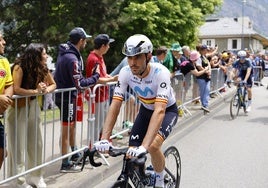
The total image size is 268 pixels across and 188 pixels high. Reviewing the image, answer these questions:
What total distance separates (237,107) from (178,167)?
7603mm

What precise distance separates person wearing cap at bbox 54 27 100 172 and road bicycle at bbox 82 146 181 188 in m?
1.72

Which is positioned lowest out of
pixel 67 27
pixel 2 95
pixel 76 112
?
pixel 76 112

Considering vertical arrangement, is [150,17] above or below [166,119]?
above

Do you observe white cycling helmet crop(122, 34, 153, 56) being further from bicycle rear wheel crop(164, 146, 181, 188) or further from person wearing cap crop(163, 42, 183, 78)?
person wearing cap crop(163, 42, 183, 78)

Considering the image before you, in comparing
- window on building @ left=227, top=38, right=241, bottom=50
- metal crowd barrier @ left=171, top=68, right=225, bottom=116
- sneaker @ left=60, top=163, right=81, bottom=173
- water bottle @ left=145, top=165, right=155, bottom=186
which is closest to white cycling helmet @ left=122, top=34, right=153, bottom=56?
water bottle @ left=145, top=165, right=155, bottom=186

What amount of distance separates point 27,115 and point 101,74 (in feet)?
7.09

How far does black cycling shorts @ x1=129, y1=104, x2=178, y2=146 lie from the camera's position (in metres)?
4.48

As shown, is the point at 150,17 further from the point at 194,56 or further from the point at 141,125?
the point at 141,125

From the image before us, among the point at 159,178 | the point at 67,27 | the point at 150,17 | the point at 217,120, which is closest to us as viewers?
the point at 159,178

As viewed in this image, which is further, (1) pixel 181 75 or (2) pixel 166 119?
(1) pixel 181 75

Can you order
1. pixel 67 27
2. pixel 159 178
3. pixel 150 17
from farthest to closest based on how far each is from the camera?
pixel 150 17 < pixel 67 27 < pixel 159 178

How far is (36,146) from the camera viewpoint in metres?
5.34

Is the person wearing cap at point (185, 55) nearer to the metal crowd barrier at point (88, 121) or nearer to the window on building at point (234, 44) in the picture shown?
the metal crowd barrier at point (88, 121)

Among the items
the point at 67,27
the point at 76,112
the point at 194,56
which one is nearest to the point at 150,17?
the point at 67,27
